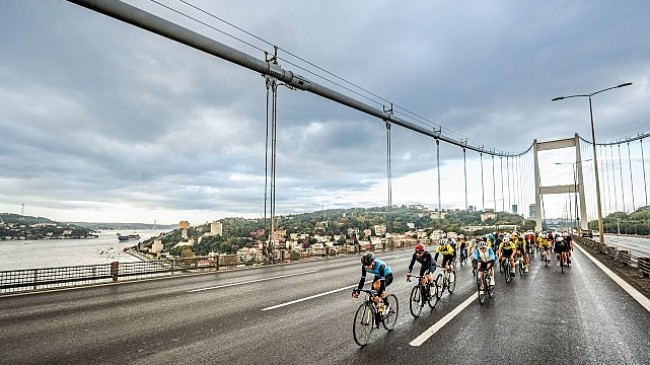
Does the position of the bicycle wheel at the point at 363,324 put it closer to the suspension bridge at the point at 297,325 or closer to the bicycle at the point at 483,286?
the suspension bridge at the point at 297,325

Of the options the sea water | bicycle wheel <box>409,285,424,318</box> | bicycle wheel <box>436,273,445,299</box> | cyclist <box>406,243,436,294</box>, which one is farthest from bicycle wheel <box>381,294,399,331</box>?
the sea water

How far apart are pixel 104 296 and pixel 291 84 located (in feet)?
49.7

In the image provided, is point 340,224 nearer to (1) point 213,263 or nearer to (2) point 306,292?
(1) point 213,263

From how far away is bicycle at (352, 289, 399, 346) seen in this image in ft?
19.2

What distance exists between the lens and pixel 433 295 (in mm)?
8984

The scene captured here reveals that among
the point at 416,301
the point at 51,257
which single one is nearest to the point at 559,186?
the point at 416,301

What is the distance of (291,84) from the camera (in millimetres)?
21688

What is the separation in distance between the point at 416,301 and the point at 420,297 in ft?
0.73

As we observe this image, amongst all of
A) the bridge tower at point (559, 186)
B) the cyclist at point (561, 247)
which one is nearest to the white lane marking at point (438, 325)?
the cyclist at point (561, 247)

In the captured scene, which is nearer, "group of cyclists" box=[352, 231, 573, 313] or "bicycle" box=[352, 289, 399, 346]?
"bicycle" box=[352, 289, 399, 346]

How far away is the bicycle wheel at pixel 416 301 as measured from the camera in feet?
25.9

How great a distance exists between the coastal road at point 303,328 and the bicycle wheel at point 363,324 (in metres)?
0.15

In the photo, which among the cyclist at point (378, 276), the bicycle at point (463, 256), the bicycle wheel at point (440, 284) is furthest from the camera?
the bicycle at point (463, 256)

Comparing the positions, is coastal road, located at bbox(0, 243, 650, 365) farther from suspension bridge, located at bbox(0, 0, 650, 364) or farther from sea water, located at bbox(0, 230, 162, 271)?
sea water, located at bbox(0, 230, 162, 271)
